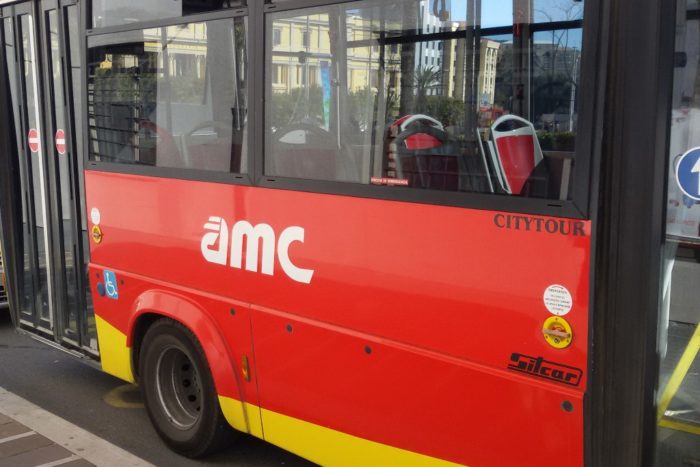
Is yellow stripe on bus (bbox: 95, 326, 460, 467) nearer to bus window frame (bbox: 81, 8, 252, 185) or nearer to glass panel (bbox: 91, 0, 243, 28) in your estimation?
bus window frame (bbox: 81, 8, 252, 185)

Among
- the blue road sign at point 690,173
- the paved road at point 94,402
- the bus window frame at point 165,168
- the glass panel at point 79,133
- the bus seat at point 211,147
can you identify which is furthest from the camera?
the glass panel at point 79,133

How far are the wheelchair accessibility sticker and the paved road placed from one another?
2.92 ft

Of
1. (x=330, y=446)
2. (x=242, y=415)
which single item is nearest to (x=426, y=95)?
(x=330, y=446)

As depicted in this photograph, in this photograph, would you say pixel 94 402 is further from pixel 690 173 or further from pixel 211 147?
pixel 690 173

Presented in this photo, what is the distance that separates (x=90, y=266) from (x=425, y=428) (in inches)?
112

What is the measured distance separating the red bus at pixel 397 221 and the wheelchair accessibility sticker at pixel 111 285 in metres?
0.02

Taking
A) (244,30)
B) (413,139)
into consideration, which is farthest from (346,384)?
(244,30)

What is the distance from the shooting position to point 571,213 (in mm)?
2773

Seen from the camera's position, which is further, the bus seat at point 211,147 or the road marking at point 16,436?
the road marking at point 16,436

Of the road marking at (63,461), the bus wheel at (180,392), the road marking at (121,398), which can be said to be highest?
the bus wheel at (180,392)

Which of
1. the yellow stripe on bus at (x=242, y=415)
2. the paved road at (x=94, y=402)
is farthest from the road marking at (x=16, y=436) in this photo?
the yellow stripe on bus at (x=242, y=415)

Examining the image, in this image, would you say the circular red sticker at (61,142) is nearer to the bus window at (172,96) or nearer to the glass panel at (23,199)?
the bus window at (172,96)

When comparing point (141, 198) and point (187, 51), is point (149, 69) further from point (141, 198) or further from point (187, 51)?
point (141, 198)

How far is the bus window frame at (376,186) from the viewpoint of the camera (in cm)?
271
